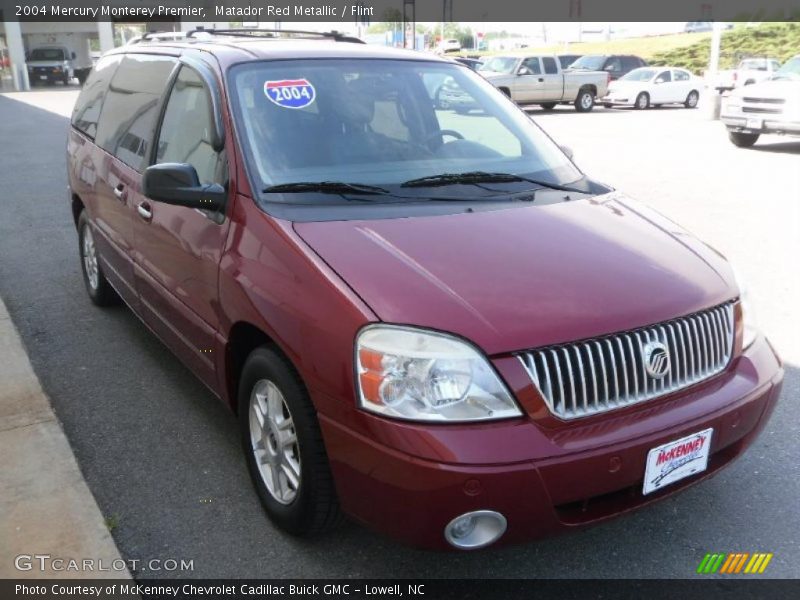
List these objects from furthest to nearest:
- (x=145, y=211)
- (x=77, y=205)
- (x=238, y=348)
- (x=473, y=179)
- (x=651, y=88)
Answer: (x=651, y=88)
(x=77, y=205)
(x=145, y=211)
(x=473, y=179)
(x=238, y=348)

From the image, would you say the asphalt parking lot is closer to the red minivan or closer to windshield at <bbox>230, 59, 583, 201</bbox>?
the red minivan

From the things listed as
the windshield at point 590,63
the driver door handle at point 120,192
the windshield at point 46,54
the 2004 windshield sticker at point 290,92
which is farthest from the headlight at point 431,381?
the windshield at point 46,54

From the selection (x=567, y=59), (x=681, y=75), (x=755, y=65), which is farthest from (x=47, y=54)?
(x=755, y=65)

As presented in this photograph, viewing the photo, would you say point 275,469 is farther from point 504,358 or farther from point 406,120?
point 406,120

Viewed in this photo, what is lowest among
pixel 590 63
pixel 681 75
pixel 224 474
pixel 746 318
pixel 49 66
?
pixel 49 66

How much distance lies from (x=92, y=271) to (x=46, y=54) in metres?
38.9

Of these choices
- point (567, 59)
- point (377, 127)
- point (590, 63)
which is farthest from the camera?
point (567, 59)

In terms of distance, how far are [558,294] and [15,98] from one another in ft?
110

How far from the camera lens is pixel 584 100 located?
25125 mm

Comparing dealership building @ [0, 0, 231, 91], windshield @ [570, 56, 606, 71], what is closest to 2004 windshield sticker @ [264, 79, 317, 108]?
windshield @ [570, 56, 606, 71]

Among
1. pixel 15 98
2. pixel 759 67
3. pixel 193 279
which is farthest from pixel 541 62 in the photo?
pixel 193 279

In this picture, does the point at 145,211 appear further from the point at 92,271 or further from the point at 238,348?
the point at 92,271

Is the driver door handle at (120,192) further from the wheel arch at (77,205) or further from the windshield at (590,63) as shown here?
the windshield at (590,63)

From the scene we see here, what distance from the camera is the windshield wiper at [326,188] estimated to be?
3061 millimetres
